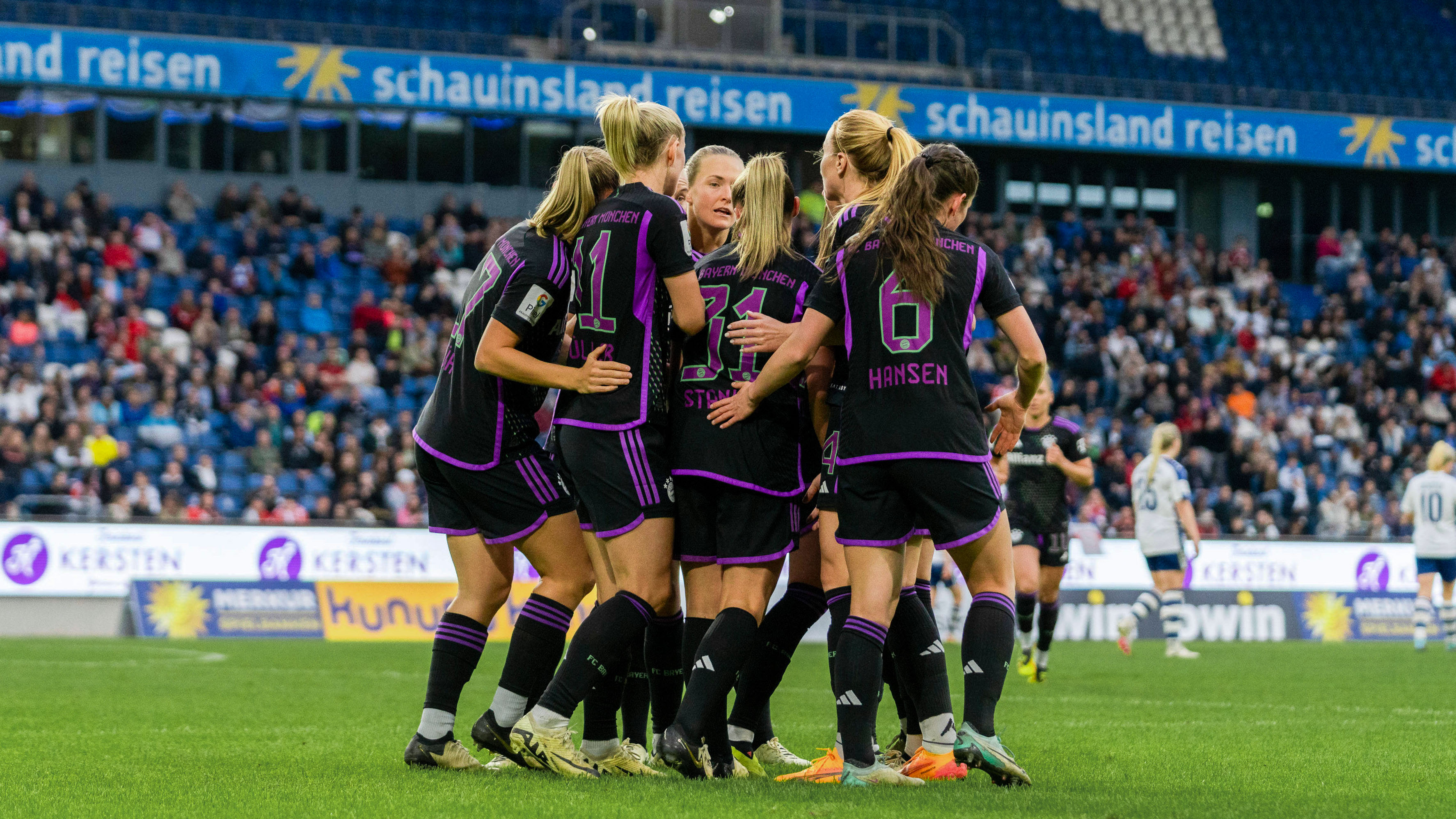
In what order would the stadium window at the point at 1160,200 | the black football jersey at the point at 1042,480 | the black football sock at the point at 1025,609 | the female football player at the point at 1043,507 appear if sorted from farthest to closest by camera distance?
the stadium window at the point at 1160,200 < the black football jersey at the point at 1042,480 < the female football player at the point at 1043,507 < the black football sock at the point at 1025,609

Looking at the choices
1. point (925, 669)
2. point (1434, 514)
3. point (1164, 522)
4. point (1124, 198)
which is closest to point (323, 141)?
point (1124, 198)

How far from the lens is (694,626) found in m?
6.04

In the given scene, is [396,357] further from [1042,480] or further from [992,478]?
[992,478]

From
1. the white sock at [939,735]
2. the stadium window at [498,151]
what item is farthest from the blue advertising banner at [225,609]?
the white sock at [939,735]

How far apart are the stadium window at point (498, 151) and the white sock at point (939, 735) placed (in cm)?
2351

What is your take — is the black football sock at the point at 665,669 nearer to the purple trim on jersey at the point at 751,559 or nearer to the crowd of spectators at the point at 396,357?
the purple trim on jersey at the point at 751,559

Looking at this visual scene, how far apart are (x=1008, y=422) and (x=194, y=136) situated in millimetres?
23557

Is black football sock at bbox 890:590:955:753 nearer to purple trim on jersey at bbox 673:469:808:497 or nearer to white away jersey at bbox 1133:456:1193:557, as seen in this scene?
purple trim on jersey at bbox 673:469:808:497

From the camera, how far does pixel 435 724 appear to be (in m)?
5.93

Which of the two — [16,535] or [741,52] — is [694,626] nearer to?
[16,535]

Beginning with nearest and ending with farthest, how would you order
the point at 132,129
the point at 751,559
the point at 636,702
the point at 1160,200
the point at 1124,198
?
the point at 751,559 < the point at 636,702 < the point at 132,129 < the point at 1124,198 < the point at 1160,200

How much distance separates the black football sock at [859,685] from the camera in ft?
17.9

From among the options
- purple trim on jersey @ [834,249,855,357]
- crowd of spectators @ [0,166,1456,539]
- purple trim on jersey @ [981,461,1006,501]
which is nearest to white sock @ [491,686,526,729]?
purple trim on jersey @ [834,249,855,357]

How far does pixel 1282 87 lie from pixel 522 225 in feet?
98.3
